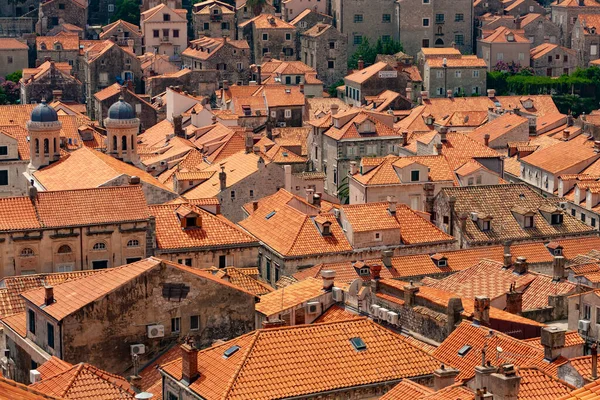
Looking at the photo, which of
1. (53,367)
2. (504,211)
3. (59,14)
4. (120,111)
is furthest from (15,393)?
(59,14)

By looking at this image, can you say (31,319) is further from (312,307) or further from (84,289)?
(312,307)

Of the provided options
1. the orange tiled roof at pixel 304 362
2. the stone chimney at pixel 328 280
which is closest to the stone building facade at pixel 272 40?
the stone chimney at pixel 328 280

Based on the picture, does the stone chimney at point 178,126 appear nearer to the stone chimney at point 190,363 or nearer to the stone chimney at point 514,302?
the stone chimney at point 514,302

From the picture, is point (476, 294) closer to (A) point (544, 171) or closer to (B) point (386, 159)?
(B) point (386, 159)

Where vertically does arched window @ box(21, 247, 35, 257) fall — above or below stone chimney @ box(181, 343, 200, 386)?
below

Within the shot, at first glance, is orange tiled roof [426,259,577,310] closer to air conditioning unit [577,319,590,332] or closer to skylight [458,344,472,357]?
air conditioning unit [577,319,590,332]

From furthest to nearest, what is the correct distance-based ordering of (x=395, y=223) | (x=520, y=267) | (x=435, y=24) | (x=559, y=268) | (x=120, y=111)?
(x=435, y=24), (x=120, y=111), (x=395, y=223), (x=520, y=267), (x=559, y=268)

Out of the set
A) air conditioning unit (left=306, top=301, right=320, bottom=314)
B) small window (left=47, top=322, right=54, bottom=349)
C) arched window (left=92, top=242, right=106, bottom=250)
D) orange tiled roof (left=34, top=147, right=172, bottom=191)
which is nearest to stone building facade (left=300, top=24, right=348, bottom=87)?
orange tiled roof (left=34, top=147, right=172, bottom=191)
